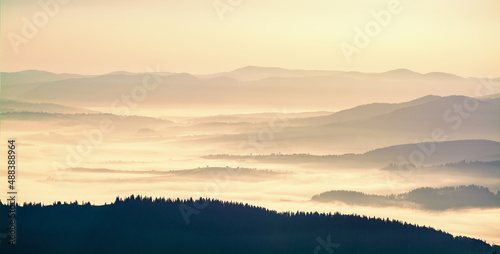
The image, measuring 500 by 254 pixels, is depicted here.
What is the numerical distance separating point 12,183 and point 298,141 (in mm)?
100903

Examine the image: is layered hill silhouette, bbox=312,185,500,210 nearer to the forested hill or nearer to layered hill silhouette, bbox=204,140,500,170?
the forested hill

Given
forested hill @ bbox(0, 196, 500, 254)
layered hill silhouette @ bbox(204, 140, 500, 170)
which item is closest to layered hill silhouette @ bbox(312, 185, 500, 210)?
forested hill @ bbox(0, 196, 500, 254)

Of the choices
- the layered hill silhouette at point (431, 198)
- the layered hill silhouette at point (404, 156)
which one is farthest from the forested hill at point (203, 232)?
the layered hill silhouette at point (404, 156)

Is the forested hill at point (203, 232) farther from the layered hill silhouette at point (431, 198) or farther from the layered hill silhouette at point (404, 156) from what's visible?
the layered hill silhouette at point (404, 156)

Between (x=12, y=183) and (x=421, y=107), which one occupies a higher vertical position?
(x=421, y=107)

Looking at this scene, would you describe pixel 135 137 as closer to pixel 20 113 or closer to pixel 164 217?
pixel 20 113

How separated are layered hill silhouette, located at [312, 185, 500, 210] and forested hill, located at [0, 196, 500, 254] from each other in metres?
10.8

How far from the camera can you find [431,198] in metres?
90.7

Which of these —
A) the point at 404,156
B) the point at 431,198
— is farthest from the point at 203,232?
the point at 404,156

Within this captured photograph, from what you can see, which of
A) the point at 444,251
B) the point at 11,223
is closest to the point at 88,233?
the point at 11,223

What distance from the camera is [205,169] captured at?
329 feet

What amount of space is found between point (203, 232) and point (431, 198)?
32961 millimetres

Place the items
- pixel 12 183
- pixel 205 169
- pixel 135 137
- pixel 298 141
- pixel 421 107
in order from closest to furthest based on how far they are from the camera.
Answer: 1. pixel 12 183
2. pixel 205 169
3. pixel 135 137
4. pixel 298 141
5. pixel 421 107

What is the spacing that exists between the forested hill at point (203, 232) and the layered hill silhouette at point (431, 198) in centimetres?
1082
